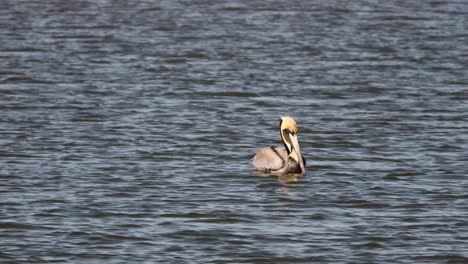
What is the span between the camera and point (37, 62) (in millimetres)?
30094

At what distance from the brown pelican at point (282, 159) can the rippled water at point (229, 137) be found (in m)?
0.17

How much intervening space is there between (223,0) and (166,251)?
29.1 metres

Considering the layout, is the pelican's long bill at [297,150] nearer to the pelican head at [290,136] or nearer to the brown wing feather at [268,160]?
the pelican head at [290,136]

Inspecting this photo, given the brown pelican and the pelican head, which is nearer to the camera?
the brown pelican

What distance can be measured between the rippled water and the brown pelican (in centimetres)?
17

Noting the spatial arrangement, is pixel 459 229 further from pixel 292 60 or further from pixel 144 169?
pixel 292 60

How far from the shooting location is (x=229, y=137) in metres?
21.9

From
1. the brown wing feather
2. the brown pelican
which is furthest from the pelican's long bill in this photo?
the brown wing feather

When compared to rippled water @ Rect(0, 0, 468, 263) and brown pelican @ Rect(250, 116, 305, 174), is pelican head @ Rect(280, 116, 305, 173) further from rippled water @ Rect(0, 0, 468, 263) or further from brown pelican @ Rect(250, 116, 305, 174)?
rippled water @ Rect(0, 0, 468, 263)

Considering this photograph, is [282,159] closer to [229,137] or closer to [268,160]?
[268,160]

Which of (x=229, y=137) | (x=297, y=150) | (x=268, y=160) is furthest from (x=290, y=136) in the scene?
(x=229, y=137)

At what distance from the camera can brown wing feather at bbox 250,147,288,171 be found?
63.8 ft

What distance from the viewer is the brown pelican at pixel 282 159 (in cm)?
1934

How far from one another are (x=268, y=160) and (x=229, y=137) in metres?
2.47
